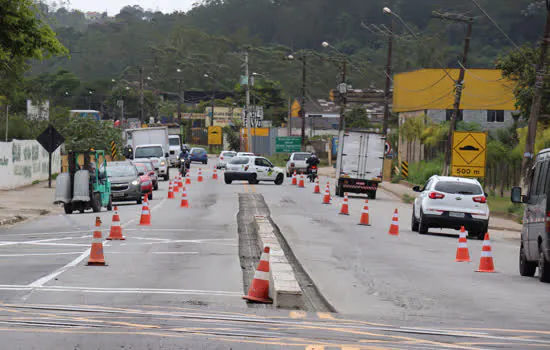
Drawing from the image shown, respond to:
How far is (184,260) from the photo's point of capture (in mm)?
17688

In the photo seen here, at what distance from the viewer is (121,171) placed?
36812 mm

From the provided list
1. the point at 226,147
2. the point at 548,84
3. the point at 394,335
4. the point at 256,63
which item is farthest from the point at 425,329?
the point at 256,63

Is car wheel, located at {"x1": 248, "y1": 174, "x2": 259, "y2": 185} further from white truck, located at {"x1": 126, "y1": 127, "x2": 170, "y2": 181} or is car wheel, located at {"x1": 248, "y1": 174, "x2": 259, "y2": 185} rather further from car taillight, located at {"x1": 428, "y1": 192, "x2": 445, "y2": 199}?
car taillight, located at {"x1": 428, "y1": 192, "x2": 445, "y2": 199}

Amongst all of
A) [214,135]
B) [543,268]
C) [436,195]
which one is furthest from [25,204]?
[214,135]

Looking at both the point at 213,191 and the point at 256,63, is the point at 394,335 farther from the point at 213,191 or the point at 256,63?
the point at 256,63

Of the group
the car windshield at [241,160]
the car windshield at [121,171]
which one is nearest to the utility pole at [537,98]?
the car windshield at [121,171]

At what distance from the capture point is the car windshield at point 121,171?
120 feet

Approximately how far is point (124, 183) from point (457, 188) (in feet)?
45.8

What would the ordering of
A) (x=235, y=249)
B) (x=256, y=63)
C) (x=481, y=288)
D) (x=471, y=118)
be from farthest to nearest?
→ (x=256, y=63) < (x=471, y=118) < (x=235, y=249) < (x=481, y=288)

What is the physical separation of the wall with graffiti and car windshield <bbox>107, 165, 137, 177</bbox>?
7632 millimetres

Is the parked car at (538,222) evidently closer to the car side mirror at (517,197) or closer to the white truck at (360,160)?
the car side mirror at (517,197)

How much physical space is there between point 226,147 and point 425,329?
394 ft

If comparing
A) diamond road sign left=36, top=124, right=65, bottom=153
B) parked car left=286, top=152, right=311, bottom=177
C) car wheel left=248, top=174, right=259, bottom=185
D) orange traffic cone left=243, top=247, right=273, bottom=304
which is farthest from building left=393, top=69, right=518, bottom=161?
orange traffic cone left=243, top=247, right=273, bottom=304

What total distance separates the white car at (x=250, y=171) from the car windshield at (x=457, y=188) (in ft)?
89.3
